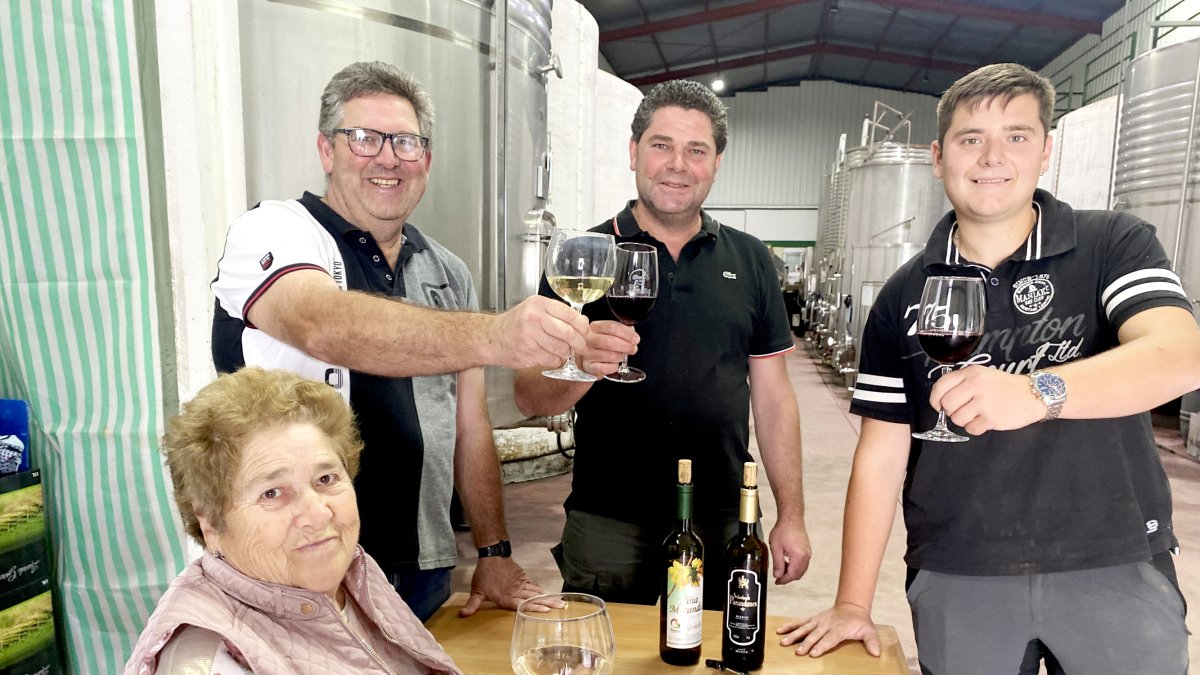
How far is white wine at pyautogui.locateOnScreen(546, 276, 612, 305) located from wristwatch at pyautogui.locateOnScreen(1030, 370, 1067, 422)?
0.76 meters

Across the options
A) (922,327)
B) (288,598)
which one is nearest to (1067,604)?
(922,327)

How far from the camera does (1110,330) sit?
1.58 metres

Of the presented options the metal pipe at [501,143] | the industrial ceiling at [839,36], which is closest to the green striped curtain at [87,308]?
the metal pipe at [501,143]

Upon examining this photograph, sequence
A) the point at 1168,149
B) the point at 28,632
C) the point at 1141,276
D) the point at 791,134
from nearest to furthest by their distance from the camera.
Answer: the point at 1141,276
the point at 28,632
the point at 1168,149
the point at 791,134

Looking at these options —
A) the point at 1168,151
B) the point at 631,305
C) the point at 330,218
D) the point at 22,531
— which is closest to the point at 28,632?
the point at 22,531

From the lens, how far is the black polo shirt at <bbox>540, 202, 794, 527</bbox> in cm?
214

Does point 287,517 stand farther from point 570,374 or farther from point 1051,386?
point 1051,386

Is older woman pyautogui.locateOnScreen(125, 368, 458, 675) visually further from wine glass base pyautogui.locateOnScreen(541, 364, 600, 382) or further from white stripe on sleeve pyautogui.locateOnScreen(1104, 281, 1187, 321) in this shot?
white stripe on sleeve pyautogui.locateOnScreen(1104, 281, 1187, 321)

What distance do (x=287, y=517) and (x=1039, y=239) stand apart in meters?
1.62

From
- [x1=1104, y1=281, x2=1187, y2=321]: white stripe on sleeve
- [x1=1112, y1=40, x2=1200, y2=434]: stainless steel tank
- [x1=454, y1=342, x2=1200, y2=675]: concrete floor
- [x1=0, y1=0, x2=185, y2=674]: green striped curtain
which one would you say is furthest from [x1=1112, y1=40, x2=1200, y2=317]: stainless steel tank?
[x1=0, y1=0, x2=185, y2=674]: green striped curtain

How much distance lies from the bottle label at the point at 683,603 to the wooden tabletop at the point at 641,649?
7cm

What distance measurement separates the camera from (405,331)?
1302 mm

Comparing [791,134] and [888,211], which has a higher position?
[791,134]

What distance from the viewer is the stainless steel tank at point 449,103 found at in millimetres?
2508
